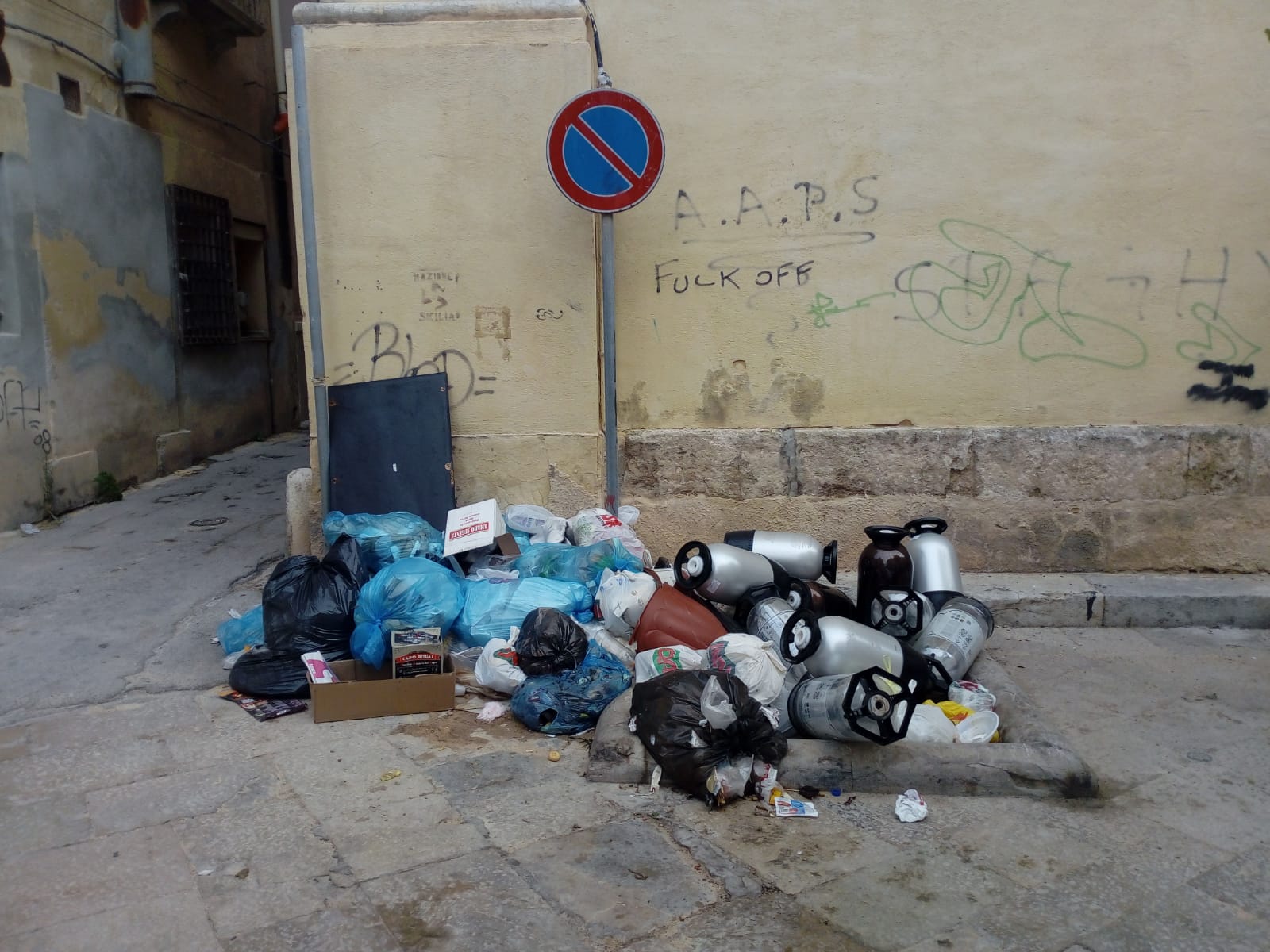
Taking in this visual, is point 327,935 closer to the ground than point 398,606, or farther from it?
closer to the ground

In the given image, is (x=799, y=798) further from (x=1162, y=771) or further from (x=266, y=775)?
(x=266, y=775)

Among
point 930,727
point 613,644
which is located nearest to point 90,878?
point 613,644

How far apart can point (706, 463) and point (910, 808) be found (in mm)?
2635

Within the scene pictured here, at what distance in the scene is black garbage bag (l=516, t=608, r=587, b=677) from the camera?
402 centimetres

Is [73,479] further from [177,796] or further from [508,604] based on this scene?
[177,796]

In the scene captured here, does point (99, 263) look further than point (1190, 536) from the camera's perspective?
Yes

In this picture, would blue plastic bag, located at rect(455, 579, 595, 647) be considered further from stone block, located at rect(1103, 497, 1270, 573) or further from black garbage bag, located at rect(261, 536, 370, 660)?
stone block, located at rect(1103, 497, 1270, 573)

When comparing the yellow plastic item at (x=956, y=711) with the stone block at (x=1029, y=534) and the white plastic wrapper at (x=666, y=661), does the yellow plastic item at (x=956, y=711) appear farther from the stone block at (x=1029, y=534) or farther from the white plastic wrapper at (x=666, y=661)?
the stone block at (x=1029, y=534)

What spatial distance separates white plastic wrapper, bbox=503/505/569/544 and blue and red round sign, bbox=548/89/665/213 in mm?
1582

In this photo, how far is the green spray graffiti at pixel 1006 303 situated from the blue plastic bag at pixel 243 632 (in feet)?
12.1

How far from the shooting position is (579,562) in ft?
15.5

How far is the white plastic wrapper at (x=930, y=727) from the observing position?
3.52m

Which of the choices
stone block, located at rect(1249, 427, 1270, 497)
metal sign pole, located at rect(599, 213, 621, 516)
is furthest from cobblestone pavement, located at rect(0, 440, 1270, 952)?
metal sign pole, located at rect(599, 213, 621, 516)

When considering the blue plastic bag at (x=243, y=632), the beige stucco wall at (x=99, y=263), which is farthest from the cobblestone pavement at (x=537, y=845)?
the beige stucco wall at (x=99, y=263)
